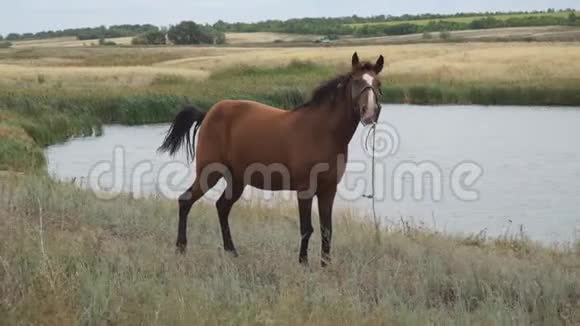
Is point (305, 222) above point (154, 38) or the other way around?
above

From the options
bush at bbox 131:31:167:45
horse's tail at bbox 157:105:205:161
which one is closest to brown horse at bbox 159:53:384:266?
horse's tail at bbox 157:105:205:161

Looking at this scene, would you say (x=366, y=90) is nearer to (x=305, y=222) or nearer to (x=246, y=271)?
(x=305, y=222)

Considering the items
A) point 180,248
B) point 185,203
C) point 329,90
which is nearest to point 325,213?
point 329,90

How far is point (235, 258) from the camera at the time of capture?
24.0 feet

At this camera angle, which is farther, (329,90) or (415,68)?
(415,68)

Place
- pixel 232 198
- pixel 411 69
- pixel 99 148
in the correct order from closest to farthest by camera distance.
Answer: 1. pixel 232 198
2. pixel 99 148
3. pixel 411 69

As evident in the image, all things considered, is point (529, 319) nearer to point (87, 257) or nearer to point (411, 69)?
point (87, 257)

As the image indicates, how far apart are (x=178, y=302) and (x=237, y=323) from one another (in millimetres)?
409

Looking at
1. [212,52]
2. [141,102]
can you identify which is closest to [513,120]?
[141,102]

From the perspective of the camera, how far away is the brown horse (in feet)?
22.9

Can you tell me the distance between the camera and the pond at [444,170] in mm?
14438

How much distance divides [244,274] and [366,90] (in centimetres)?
176

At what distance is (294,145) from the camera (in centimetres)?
716

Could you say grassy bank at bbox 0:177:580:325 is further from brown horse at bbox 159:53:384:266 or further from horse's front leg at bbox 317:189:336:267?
brown horse at bbox 159:53:384:266
